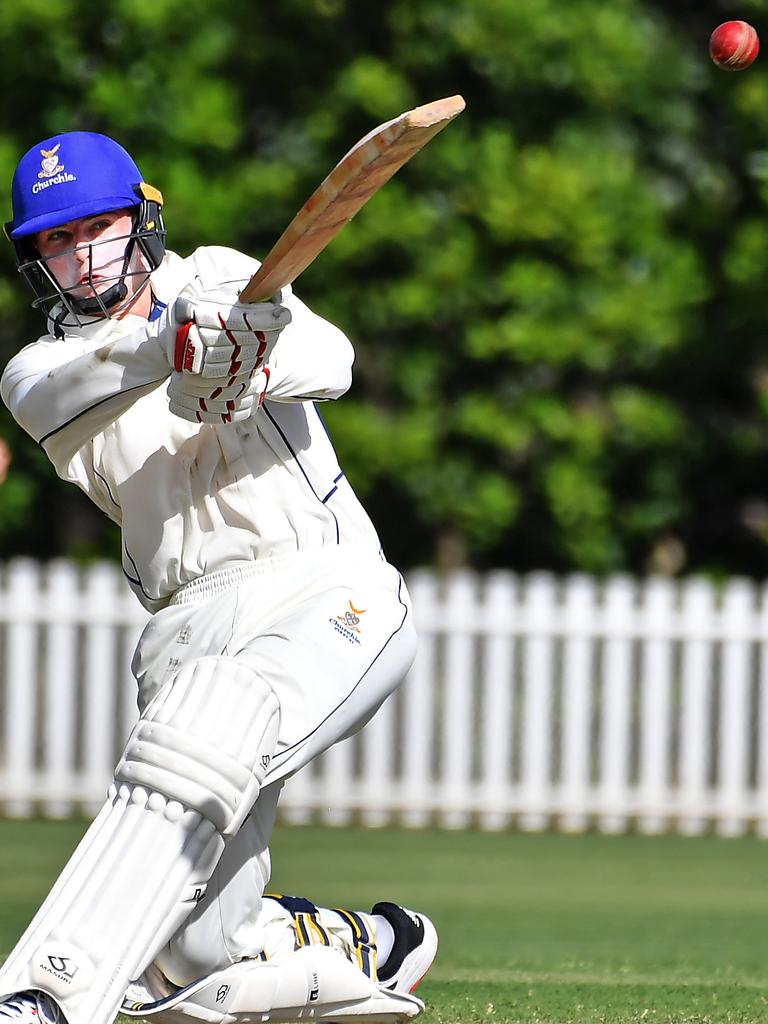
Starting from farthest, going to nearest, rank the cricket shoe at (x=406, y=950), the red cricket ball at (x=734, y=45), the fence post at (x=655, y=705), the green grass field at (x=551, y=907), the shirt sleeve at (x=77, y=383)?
the fence post at (x=655, y=705), the red cricket ball at (x=734, y=45), the green grass field at (x=551, y=907), the cricket shoe at (x=406, y=950), the shirt sleeve at (x=77, y=383)

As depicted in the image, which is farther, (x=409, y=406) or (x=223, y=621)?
(x=409, y=406)

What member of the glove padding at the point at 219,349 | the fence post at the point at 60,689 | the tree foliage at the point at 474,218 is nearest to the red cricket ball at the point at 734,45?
the glove padding at the point at 219,349

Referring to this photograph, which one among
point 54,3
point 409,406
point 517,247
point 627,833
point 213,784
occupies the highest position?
point 54,3

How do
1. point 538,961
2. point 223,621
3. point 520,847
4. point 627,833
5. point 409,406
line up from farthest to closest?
point 409,406 → point 627,833 → point 520,847 → point 538,961 → point 223,621

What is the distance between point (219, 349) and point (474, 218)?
27.2ft

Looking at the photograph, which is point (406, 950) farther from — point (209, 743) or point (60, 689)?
point (60, 689)

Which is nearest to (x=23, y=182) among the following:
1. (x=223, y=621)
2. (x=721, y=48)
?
(x=223, y=621)

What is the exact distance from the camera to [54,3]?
10.4m

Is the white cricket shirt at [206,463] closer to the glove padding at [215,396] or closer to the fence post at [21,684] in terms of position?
the glove padding at [215,396]

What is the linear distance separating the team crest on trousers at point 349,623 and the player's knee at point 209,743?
0.79ft

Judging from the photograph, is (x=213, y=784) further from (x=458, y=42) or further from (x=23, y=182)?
(x=458, y=42)

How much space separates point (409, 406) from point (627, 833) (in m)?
3.69

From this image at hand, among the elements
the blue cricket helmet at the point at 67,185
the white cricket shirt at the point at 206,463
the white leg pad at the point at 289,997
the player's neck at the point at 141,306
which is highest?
the blue cricket helmet at the point at 67,185

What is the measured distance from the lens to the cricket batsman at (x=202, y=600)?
2758 millimetres
